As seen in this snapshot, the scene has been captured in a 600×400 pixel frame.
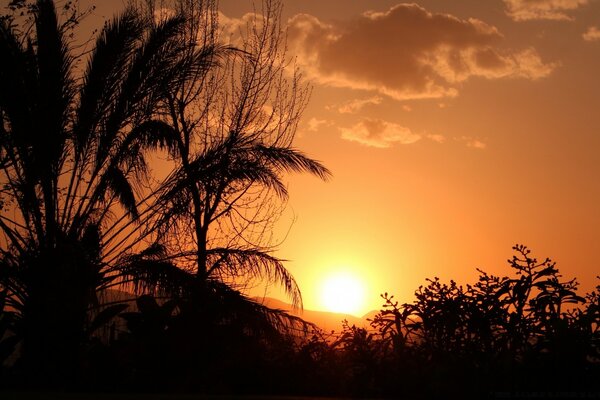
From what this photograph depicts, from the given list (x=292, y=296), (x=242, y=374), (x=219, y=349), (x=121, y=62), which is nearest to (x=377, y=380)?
(x=242, y=374)

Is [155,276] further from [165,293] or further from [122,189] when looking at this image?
[122,189]

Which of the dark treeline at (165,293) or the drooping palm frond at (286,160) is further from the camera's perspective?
the drooping palm frond at (286,160)

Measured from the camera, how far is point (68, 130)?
348 inches

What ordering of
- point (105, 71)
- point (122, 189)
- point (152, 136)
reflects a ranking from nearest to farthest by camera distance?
point (105, 71) < point (152, 136) < point (122, 189)

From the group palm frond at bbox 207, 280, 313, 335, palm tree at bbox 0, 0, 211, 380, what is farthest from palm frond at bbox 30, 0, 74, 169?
palm frond at bbox 207, 280, 313, 335

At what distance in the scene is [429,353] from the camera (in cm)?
487

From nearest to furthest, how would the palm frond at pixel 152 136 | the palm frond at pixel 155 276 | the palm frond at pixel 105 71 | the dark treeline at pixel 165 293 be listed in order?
the dark treeline at pixel 165 293, the palm frond at pixel 155 276, the palm frond at pixel 105 71, the palm frond at pixel 152 136

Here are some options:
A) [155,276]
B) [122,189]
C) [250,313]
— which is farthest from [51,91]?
[122,189]

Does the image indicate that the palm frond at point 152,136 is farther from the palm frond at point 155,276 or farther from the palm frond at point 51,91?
the palm frond at point 155,276

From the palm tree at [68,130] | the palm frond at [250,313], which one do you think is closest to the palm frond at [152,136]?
the palm tree at [68,130]

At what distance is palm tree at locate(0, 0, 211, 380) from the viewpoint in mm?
8422

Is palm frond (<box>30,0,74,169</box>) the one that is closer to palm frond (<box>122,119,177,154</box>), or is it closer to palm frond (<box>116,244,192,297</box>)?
palm frond (<box>122,119,177,154</box>)

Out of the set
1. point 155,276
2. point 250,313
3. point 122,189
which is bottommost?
point 250,313

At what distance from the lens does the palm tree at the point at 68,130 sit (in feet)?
27.6
